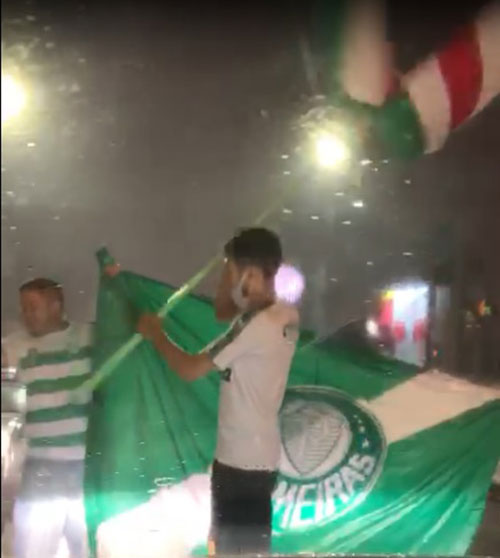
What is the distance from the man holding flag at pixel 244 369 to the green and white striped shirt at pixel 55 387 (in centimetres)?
8

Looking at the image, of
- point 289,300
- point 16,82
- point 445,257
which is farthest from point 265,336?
point 16,82

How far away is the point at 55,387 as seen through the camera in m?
0.86

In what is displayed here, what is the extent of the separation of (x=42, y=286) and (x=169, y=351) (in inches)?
5.8

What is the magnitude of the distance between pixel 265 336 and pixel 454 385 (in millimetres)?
222

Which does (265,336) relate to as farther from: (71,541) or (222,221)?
(71,541)

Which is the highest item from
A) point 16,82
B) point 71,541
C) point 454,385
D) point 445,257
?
point 16,82

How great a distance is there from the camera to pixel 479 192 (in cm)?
91

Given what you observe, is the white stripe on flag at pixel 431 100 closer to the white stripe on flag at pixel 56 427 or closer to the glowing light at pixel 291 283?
the glowing light at pixel 291 283

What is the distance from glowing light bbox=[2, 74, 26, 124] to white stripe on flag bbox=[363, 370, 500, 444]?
483mm

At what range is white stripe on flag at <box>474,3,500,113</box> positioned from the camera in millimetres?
884

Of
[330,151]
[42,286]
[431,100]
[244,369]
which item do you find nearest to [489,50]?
[431,100]

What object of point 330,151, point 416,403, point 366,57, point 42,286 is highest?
point 366,57

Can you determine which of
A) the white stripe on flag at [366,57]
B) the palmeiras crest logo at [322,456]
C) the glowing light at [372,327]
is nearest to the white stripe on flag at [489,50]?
the white stripe on flag at [366,57]

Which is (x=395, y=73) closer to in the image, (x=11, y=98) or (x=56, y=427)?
(x=11, y=98)
